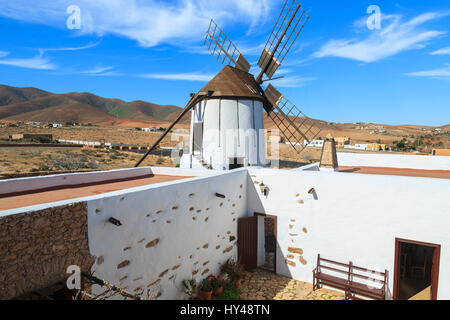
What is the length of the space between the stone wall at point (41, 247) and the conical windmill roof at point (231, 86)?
28.8ft

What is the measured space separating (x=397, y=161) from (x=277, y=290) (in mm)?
8138

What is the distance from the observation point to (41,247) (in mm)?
3084

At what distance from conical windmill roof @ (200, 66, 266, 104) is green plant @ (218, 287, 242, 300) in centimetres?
764

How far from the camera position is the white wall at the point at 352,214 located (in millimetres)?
5676

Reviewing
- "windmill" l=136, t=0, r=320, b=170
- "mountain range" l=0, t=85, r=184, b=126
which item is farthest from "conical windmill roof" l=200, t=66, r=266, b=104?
"mountain range" l=0, t=85, r=184, b=126

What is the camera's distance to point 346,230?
21.6 feet

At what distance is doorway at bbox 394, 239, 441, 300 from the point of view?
5.69 metres

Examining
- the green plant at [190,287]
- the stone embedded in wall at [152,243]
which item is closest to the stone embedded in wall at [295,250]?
the green plant at [190,287]

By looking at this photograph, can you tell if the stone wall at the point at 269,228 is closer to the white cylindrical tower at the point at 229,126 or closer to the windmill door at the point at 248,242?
the white cylindrical tower at the point at 229,126

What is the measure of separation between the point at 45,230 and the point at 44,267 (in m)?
0.42

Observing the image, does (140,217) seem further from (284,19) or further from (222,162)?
(284,19)

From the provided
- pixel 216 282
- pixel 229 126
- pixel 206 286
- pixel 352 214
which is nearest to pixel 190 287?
pixel 206 286

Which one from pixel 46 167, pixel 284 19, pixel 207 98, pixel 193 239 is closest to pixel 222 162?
pixel 207 98

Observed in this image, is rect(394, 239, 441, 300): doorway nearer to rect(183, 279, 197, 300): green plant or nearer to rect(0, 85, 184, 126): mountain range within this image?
rect(183, 279, 197, 300): green plant
